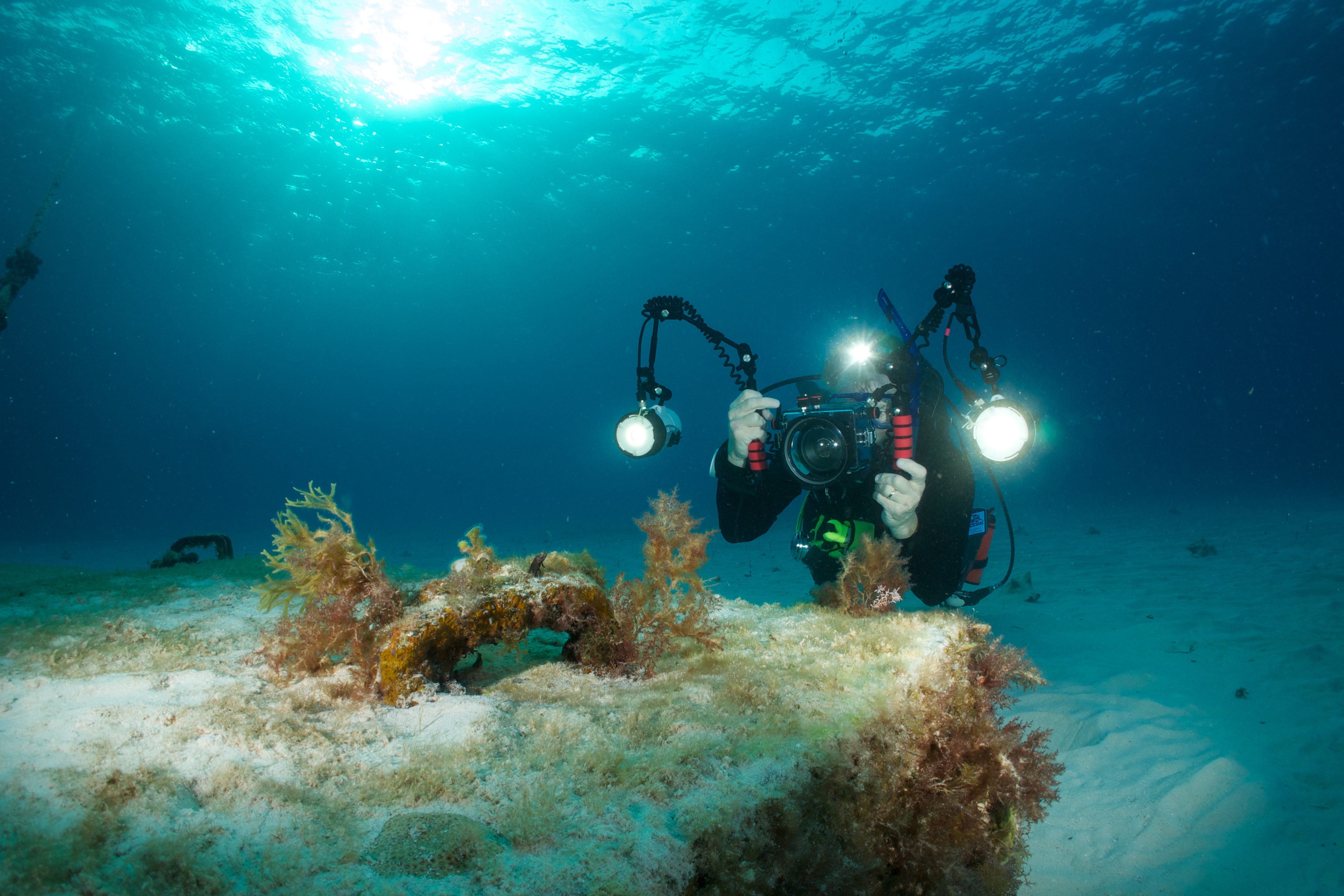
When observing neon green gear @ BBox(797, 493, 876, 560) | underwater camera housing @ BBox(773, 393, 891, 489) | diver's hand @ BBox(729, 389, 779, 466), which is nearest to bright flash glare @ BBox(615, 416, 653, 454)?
diver's hand @ BBox(729, 389, 779, 466)

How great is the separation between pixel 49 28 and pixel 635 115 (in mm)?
20052

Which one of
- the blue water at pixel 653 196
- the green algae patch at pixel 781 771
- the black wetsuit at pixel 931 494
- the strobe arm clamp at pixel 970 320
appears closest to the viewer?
the green algae patch at pixel 781 771

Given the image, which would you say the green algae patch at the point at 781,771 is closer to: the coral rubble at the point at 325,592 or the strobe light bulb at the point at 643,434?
the coral rubble at the point at 325,592

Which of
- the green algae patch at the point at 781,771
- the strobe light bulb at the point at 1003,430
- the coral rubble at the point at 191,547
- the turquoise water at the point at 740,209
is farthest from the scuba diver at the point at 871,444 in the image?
the coral rubble at the point at 191,547

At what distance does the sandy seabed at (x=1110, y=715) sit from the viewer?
176 cm

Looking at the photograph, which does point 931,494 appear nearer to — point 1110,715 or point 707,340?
point 707,340

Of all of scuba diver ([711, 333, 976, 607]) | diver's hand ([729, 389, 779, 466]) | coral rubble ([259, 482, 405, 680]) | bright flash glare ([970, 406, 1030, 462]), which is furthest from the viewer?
diver's hand ([729, 389, 779, 466])

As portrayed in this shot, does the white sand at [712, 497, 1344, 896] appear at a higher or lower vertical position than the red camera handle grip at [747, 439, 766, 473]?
lower

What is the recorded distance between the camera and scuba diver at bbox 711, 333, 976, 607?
3477 mm

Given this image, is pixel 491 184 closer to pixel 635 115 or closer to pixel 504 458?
pixel 635 115

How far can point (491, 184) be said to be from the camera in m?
28.0

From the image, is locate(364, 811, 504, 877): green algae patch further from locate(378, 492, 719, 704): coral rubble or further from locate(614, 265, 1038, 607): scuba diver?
locate(614, 265, 1038, 607): scuba diver

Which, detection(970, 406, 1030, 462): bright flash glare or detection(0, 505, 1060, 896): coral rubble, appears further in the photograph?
detection(970, 406, 1030, 462): bright flash glare

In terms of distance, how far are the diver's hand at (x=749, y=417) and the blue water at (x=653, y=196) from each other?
167 centimetres
